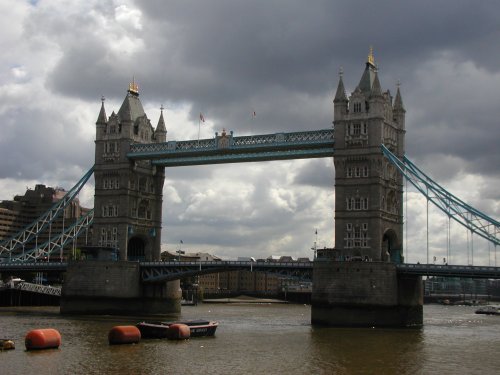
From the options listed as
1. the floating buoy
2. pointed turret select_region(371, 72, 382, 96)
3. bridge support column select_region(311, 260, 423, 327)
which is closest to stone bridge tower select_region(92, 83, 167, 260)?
bridge support column select_region(311, 260, 423, 327)

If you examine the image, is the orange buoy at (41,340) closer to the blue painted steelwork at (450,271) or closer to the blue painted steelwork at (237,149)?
the blue painted steelwork at (450,271)

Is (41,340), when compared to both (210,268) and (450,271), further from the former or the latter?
(210,268)

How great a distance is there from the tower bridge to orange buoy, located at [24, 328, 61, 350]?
38177 millimetres

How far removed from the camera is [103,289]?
359 feet

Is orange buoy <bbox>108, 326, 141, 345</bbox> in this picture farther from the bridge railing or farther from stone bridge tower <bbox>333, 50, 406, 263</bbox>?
the bridge railing

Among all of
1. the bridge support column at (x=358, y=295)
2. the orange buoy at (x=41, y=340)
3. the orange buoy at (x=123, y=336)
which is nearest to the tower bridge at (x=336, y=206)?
the bridge support column at (x=358, y=295)

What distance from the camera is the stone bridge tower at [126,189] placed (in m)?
117

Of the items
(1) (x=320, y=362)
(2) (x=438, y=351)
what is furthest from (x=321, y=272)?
(1) (x=320, y=362)

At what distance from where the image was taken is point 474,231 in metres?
90.0

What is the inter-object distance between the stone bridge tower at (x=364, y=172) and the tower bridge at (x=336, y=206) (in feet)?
0.41

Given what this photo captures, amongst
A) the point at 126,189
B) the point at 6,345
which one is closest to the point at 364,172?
the point at 126,189

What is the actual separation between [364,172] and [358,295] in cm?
1676

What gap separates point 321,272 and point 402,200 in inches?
→ 763

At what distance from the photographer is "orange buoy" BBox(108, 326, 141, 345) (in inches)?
2560
